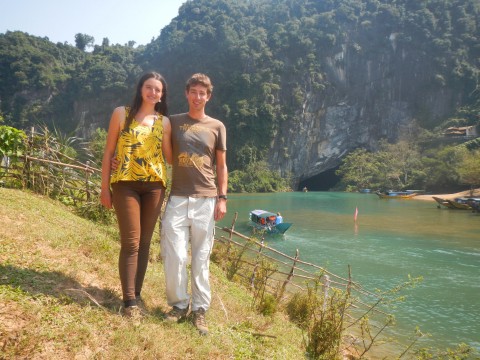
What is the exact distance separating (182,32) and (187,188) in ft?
248

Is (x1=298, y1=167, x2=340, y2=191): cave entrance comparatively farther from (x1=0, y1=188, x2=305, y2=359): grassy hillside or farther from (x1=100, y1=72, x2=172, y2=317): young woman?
(x1=100, y1=72, x2=172, y2=317): young woman

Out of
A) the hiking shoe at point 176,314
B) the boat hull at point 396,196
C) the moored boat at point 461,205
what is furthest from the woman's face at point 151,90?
the boat hull at point 396,196

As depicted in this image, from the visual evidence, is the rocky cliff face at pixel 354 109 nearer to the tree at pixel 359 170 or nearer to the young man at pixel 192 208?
the tree at pixel 359 170

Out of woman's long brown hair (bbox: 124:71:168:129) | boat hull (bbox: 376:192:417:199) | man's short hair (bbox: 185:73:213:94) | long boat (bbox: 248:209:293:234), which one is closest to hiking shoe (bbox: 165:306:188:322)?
woman's long brown hair (bbox: 124:71:168:129)

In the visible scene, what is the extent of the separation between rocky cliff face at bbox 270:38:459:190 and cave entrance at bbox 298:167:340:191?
1778 millimetres

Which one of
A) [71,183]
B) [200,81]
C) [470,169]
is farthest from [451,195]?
[200,81]

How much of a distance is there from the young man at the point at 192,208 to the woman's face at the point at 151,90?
0.21 meters

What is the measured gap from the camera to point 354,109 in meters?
62.8

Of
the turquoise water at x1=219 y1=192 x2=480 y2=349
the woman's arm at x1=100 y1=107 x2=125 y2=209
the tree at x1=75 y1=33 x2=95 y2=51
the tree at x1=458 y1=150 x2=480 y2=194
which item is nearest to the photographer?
the woman's arm at x1=100 y1=107 x2=125 y2=209

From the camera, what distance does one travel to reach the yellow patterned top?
2514 mm

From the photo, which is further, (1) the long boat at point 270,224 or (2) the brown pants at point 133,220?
(1) the long boat at point 270,224

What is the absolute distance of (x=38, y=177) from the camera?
22.5 ft

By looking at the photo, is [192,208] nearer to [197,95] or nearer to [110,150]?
[110,150]

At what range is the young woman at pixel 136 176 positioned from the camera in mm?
2492
